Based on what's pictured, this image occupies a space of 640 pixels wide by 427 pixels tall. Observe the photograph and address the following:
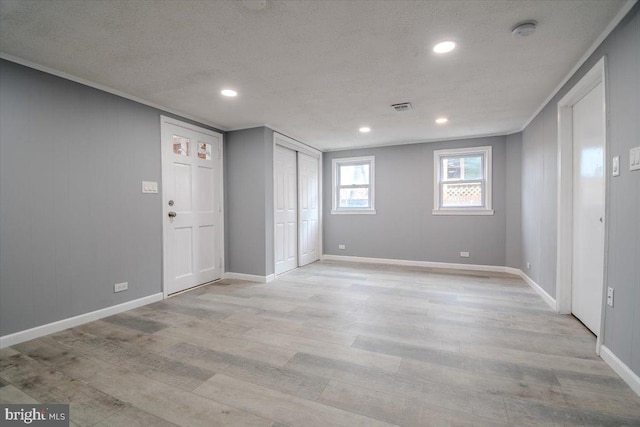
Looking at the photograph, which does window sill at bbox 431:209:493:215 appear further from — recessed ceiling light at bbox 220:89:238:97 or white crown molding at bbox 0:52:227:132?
white crown molding at bbox 0:52:227:132

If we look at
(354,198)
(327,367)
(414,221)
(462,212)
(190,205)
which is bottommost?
(327,367)

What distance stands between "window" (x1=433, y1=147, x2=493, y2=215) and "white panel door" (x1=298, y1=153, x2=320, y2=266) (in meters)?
A: 2.36

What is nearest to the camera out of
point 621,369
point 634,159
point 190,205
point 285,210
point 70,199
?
point 634,159

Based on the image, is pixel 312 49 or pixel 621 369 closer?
pixel 621 369

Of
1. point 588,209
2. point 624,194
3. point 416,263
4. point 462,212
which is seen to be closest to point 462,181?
point 462,212

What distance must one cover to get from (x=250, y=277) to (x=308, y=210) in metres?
1.90

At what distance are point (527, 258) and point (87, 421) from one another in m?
5.18

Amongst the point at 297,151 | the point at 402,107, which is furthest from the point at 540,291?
the point at 297,151

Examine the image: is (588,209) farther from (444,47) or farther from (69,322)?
(69,322)

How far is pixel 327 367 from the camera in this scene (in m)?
2.04

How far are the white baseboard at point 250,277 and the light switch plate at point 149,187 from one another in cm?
177

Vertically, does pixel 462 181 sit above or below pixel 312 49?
below

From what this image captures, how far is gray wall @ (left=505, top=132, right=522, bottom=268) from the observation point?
4.75 m

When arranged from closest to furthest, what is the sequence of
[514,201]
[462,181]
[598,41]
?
[598,41] → [514,201] → [462,181]
